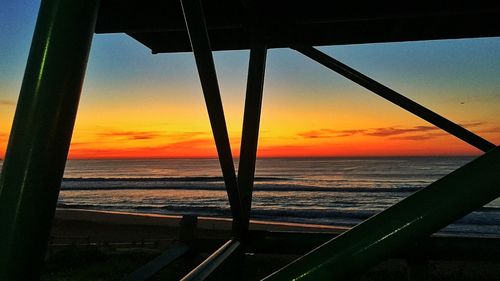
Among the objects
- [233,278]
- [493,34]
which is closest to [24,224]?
[233,278]

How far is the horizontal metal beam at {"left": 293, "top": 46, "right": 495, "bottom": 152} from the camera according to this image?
2971 mm

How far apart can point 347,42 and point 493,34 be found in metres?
1.20

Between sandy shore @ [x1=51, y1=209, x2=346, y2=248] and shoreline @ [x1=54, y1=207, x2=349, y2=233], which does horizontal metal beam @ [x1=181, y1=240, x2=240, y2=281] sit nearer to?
sandy shore @ [x1=51, y1=209, x2=346, y2=248]

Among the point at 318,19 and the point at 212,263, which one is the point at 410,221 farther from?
the point at 318,19

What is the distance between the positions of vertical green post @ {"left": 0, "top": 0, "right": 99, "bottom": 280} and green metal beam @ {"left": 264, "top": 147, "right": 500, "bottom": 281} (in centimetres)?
43

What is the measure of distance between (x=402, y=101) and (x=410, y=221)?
2656mm

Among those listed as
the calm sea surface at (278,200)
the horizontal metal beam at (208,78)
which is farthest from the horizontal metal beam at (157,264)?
the calm sea surface at (278,200)

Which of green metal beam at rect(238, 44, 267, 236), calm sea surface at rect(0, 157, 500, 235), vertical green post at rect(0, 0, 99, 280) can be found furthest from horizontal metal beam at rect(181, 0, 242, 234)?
calm sea surface at rect(0, 157, 500, 235)

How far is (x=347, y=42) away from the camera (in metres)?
3.70

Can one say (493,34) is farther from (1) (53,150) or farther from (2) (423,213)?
(1) (53,150)

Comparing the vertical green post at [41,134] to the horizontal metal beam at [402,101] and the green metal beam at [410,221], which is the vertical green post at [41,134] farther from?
the horizontal metal beam at [402,101]

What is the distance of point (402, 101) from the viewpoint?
314 cm

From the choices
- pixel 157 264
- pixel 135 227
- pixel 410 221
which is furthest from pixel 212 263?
pixel 135 227

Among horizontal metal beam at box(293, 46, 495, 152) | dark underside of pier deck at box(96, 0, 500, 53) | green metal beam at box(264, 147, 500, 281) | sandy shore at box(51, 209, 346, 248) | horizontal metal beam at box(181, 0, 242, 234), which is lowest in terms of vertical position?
sandy shore at box(51, 209, 346, 248)
